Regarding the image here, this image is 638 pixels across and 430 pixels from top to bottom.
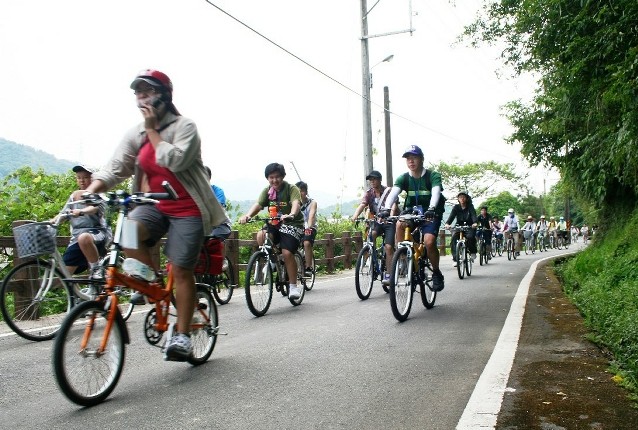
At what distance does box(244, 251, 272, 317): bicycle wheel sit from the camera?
25.9 feet

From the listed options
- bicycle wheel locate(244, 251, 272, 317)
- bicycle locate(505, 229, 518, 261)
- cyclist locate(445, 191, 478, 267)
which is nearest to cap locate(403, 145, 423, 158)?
bicycle wheel locate(244, 251, 272, 317)

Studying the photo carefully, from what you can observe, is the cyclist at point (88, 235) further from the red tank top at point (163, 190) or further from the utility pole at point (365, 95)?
the utility pole at point (365, 95)

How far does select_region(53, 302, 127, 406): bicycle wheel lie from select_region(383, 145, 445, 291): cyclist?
4735 millimetres

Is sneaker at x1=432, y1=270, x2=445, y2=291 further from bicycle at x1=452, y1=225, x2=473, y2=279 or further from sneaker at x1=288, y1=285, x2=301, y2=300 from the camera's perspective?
bicycle at x1=452, y1=225, x2=473, y2=279

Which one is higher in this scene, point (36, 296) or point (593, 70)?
point (593, 70)

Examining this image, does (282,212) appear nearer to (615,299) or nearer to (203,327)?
(203,327)

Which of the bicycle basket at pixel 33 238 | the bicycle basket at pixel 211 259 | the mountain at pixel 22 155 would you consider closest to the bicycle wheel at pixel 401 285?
the bicycle basket at pixel 211 259

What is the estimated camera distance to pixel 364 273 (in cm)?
999

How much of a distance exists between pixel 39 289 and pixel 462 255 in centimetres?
986

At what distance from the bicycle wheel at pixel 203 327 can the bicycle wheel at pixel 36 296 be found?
6.83ft

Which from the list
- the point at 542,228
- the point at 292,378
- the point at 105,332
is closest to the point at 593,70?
the point at 292,378

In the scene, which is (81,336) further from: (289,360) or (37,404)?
(289,360)

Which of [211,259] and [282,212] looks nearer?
[211,259]

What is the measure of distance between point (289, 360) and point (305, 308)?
3.46 m
